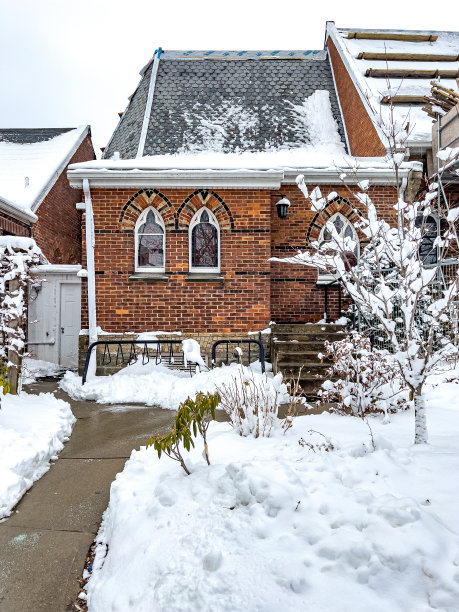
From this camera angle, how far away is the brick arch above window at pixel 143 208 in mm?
8922

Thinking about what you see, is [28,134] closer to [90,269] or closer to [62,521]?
[90,269]

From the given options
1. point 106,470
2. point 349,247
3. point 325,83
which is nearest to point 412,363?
point 349,247

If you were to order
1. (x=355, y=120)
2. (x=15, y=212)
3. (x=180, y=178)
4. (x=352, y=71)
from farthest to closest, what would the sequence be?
(x=352, y=71), (x=355, y=120), (x=15, y=212), (x=180, y=178)

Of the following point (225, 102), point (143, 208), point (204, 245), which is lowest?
point (204, 245)

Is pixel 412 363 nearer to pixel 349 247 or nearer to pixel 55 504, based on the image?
pixel 349 247

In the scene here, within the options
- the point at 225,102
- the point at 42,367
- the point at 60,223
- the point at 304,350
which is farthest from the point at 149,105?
the point at 304,350

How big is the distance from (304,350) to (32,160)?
39.2ft

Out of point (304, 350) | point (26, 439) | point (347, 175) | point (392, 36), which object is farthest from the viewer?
point (392, 36)

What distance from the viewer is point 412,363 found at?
3.26m

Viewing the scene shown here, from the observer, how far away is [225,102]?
39.6 feet

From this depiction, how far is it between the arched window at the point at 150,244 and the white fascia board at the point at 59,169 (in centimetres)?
492

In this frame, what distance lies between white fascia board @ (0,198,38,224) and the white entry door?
1912mm

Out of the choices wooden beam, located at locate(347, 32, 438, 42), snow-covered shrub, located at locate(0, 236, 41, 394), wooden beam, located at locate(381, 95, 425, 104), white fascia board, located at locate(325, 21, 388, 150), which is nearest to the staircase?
snow-covered shrub, located at locate(0, 236, 41, 394)

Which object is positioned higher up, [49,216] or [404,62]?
[404,62]
